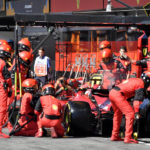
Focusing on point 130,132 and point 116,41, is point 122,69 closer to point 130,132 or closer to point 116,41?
point 130,132

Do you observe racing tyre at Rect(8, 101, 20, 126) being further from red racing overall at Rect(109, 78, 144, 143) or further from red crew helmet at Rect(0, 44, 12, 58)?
red racing overall at Rect(109, 78, 144, 143)

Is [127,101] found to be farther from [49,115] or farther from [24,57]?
[24,57]

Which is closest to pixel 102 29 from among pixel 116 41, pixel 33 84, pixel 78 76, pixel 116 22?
pixel 116 41

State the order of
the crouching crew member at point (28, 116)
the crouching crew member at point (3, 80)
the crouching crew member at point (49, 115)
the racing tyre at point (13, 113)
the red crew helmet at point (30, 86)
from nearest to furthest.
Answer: the crouching crew member at point (49, 115)
the crouching crew member at point (3, 80)
the crouching crew member at point (28, 116)
the red crew helmet at point (30, 86)
the racing tyre at point (13, 113)

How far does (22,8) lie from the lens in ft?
98.7

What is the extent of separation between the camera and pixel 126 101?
32.4ft

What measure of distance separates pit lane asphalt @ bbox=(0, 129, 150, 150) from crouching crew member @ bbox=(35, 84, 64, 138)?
23cm

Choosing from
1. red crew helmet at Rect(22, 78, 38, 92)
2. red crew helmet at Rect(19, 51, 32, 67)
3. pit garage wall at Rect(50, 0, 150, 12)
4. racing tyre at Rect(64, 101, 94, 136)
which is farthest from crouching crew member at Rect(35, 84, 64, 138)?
pit garage wall at Rect(50, 0, 150, 12)

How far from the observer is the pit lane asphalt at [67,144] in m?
9.02

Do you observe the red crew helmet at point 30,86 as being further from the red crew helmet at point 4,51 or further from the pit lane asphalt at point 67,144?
the pit lane asphalt at point 67,144

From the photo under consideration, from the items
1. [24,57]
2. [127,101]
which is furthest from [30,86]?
[127,101]

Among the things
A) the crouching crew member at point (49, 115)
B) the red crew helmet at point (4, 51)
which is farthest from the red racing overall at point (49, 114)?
the red crew helmet at point (4, 51)

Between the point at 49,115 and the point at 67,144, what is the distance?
1155 mm

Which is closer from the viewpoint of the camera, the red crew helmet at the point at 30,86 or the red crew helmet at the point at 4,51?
the red crew helmet at the point at 30,86
